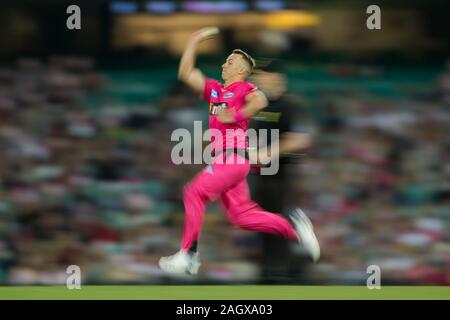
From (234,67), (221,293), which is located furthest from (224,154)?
(221,293)

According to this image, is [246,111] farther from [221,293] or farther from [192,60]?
[221,293]

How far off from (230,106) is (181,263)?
1183 millimetres

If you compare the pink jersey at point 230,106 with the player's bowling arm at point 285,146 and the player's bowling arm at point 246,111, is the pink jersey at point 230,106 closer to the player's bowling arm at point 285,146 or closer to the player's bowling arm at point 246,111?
the player's bowling arm at point 246,111

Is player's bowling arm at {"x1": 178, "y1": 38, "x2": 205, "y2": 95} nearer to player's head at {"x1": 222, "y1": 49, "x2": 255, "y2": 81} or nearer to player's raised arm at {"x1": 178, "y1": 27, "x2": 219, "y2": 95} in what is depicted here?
player's raised arm at {"x1": 178, "y1": 27, "x2": 219, "y2": 95}

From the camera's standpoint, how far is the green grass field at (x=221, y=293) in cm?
1015

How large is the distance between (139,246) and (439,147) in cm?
339

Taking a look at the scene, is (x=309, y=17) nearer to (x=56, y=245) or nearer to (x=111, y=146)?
(x=111, y=146)

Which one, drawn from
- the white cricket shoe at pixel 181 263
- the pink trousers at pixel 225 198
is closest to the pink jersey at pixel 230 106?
the pink trousers at pixel 225 198

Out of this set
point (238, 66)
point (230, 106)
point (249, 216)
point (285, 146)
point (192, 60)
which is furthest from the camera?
point (285, 146)

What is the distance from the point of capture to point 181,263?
8281 mm

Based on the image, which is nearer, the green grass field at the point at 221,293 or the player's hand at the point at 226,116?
the player's hand at the point at 226,116

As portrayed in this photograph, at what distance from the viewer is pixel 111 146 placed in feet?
40.5

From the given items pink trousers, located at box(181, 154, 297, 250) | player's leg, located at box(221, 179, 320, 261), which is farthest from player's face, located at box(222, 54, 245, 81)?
player's leg, located at box(221, 179, 320, 261)

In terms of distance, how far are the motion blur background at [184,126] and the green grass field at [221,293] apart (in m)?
0.79
